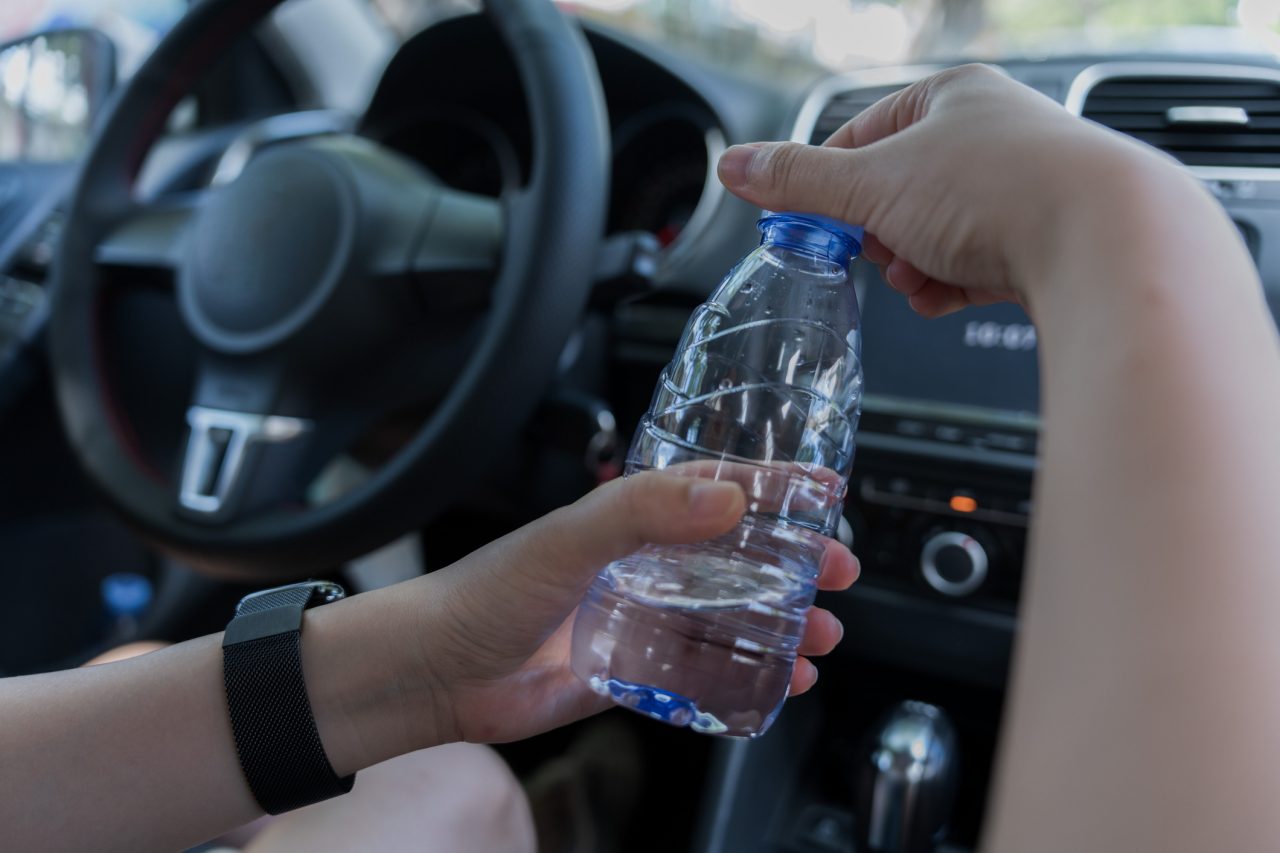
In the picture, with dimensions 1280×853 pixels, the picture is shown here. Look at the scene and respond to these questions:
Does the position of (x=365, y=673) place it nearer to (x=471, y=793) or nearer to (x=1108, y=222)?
(x=471, y=793)

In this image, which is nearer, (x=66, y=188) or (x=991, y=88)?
(x=991, y=88)

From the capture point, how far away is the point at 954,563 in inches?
58.6

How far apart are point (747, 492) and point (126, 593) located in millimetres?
1582

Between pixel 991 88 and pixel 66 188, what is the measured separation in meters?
1.93

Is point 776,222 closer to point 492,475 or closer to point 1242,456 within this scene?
point 1242,456

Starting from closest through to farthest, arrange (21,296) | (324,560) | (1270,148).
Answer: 1. (324,560)
2. (1270,148)
3. (21,296)

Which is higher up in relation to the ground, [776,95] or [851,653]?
[776,95]

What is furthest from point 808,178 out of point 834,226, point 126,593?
point 126,593

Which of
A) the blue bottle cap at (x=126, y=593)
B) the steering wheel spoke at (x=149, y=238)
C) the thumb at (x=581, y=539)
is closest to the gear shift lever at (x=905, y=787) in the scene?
the thumb at (x=581, y=539)

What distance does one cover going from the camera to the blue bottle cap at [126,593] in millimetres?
2086

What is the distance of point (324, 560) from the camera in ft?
4.21

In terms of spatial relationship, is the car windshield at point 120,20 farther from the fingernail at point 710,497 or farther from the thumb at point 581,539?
the fingernail at point 710,497

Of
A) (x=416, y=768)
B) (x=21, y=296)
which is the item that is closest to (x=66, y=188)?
(x=21, y=296)

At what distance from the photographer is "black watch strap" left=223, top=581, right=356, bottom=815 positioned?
2.75ft
